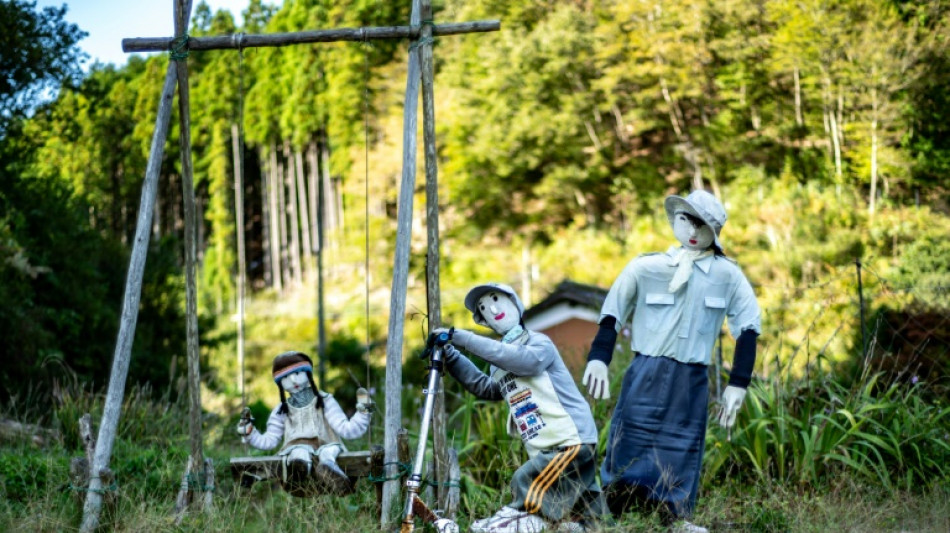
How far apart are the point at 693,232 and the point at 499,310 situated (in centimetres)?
103

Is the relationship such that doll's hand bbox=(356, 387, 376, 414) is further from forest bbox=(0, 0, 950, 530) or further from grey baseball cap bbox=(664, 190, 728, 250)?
grey baseball cap bbox=(664, 190, 728, 250)

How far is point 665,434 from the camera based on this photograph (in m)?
4.97

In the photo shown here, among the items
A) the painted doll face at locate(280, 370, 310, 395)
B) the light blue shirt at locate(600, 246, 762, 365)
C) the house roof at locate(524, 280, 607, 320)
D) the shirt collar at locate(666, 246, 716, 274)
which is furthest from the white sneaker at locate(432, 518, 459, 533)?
the house roof at locate(524, 280, 607, 320)

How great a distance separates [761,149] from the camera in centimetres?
2056

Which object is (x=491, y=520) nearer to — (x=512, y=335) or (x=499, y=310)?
(x=512, y=335)

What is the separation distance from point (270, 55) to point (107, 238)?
842cm

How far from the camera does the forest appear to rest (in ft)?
37.4

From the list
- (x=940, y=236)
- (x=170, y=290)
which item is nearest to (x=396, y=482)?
(x=170, y=290)

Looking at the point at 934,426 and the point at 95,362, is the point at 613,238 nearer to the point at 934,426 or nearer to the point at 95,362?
the point at 95,362

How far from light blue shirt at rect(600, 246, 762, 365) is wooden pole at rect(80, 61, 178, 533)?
245cm

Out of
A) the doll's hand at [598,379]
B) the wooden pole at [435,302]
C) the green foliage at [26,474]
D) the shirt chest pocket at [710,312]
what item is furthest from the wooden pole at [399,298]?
the green foliage at [26,474]

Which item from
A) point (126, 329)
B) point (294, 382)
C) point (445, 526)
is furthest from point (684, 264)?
point (126, 329)

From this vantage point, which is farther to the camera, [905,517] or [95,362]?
[95,362]

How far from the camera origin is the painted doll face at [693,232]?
5105mm
